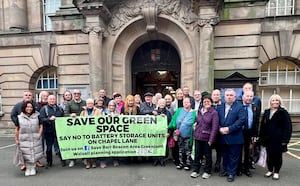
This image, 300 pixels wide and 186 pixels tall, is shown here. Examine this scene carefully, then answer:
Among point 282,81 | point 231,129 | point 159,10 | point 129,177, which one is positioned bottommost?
point 129,177

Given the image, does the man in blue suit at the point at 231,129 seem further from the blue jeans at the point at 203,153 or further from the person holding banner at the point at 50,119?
the person holding banner at the point at 50,119

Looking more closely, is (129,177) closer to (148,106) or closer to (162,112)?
(162,112)

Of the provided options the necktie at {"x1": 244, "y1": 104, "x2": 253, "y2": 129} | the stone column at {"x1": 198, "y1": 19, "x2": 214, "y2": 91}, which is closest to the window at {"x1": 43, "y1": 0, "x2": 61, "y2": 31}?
the stone column at {"x1": 198, "y1": 19, "x2": 214, "y2": 91}

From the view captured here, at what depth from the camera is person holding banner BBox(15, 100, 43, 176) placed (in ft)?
16.3

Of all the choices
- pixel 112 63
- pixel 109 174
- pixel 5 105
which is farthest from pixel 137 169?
pixel 5 105

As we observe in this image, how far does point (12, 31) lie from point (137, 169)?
11571mm

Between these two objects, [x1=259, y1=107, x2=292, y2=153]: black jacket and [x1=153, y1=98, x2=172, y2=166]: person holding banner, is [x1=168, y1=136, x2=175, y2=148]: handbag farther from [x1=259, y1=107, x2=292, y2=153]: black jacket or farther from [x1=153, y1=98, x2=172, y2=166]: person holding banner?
[x1=259, y1=107, x2=292, y2=153]: black jacket

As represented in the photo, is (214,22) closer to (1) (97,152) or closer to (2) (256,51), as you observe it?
(2) (256,51)

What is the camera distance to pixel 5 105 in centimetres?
1278

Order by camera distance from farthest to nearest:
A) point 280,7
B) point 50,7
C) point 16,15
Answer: point 50,7 < point 16,15 < point 280,7

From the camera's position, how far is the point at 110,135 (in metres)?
5.43

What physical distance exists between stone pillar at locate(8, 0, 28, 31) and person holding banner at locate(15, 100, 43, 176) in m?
9.74

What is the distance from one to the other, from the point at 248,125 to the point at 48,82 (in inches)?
465

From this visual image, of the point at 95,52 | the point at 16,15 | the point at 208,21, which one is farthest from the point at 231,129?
the point at 16,15
